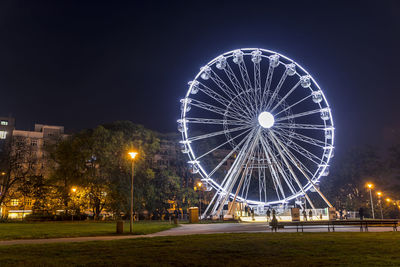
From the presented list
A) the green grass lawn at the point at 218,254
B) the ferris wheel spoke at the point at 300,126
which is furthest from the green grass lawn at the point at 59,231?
the ferris wheel spoke at the point at 300,126

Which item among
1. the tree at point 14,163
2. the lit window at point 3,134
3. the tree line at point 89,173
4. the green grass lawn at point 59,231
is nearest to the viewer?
the green grass lawn at point 59,231

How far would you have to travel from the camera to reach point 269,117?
36375 millimetres

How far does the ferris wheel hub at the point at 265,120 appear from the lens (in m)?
36.2

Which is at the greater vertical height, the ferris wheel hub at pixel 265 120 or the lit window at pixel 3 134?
the lit window at pixel 3 134

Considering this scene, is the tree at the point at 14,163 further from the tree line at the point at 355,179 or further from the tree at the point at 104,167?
the tree line at the point at 355,179

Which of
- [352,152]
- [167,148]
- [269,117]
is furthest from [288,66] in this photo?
[352,152]

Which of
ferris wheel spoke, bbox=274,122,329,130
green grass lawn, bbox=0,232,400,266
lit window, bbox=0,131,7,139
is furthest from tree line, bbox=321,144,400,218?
lit window, bbox=0,131,7,139

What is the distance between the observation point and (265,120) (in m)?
36.2

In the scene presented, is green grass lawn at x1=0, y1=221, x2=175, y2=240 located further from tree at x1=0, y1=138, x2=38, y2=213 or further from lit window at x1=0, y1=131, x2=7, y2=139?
lit window at x1=0, y1=131, x2=7, y2=139

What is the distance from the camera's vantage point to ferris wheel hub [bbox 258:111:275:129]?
119 ft

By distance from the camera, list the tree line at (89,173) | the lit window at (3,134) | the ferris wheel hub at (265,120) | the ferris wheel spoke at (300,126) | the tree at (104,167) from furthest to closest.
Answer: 1. the lit window at (3,134)
2. the tree at (104,167)
3. the tree line at (89,173)
4. the ferris wheel spoke at (300,126)
5. the ferris wheel hub at (265,120)

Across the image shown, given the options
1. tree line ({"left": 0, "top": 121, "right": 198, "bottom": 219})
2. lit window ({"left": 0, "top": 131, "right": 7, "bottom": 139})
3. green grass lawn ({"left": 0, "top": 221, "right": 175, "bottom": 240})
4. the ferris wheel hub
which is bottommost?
green grass lawn ({"left": 0, "top": 221, "right": 175, "bottom": 240})

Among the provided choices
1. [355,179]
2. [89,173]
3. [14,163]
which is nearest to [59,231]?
[89,173]

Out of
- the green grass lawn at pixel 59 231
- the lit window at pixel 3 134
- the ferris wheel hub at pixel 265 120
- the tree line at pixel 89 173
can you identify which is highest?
the lit window at pixel 3 134
